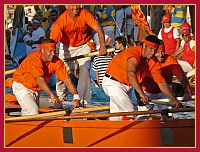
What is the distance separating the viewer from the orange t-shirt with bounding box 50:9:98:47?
1077cm

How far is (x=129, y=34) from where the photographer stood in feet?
51.5

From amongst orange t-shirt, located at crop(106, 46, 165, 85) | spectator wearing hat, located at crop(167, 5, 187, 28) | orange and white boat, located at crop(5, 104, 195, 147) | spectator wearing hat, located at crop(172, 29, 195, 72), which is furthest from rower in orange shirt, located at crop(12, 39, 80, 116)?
spectator wearing hat, located at crop(167, 5, 187, 28)

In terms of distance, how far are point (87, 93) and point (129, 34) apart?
504 cm

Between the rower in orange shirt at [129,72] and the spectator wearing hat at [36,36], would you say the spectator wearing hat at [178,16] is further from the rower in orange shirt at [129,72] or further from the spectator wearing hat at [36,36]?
the rower in orange shirt at [129,72]

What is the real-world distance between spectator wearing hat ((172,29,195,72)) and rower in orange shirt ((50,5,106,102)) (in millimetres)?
2186

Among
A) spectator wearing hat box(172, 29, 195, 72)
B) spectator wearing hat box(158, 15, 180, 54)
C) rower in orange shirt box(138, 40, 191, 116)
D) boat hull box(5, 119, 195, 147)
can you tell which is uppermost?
spectator wearing hat box(158, 15, 180, 54)

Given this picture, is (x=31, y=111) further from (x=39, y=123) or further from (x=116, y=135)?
(x=116, y=135)

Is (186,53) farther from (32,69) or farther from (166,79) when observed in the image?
(32,69)

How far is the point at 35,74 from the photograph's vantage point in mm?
9250

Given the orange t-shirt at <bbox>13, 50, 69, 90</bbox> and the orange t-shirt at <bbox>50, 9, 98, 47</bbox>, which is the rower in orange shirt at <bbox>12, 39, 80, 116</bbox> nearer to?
the orange t-shirt at <bbox>13, 50, 69, 90</bbox>

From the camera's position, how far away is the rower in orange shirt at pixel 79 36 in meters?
10.8

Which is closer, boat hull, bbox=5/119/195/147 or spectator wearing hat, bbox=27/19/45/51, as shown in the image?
boat hull, bbox=5/119/195/147

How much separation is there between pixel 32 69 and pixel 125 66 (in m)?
1.28

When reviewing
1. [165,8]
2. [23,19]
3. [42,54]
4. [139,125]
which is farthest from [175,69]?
[23,19]
